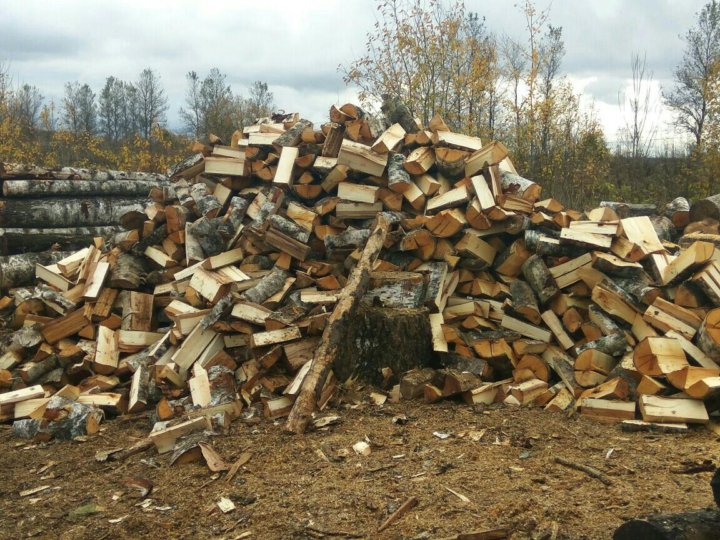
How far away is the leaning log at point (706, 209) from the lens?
7551 mm

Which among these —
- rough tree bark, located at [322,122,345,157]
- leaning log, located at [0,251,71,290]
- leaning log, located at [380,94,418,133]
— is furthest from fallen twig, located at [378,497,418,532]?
leaning log, located at [0,251,71,290]

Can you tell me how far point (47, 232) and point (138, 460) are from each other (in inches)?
225

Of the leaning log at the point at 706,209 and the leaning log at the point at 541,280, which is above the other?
the leaning log at the point at 706,209

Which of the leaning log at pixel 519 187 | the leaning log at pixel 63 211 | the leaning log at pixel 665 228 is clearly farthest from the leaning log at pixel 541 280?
the leaning log at pixel 63 211

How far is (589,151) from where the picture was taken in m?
17.5

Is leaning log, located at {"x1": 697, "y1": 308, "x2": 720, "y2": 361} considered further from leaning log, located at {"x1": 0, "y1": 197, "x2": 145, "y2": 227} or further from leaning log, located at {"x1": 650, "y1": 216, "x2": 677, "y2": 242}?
leaning log, located at {"x1": 0, "y1": 197, "x2": 145, "y2": 227}

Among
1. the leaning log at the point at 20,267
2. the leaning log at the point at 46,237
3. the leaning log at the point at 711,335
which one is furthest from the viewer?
the leaning log at the point at 46,237

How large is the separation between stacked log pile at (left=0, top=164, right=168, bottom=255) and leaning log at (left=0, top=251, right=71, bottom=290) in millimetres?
349

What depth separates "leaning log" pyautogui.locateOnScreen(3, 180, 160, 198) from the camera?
29.2 feet

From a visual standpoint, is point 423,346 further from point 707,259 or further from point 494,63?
point 494,63

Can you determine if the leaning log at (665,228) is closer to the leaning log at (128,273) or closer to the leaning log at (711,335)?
the leaning log at (711,335)

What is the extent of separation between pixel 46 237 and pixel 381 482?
7200 mm

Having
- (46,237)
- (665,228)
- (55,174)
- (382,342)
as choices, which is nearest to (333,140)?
(382,342)

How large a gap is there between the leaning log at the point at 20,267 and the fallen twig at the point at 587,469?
7283mm
